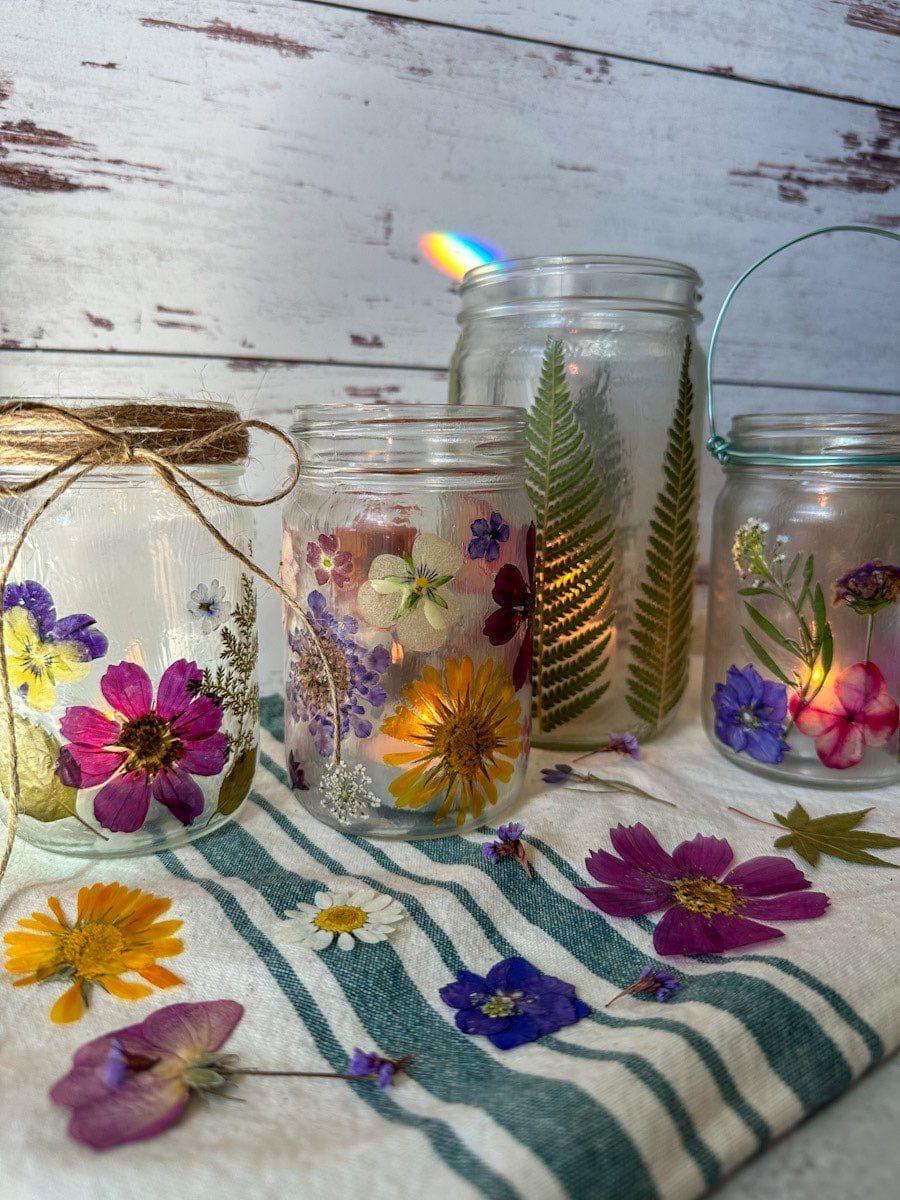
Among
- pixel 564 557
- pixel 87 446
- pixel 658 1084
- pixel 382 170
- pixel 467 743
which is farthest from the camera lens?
pixel 382 170

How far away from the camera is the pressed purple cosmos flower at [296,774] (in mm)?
592

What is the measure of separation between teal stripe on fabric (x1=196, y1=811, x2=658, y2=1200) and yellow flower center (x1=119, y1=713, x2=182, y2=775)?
0.08m

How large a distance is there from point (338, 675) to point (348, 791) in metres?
0.07

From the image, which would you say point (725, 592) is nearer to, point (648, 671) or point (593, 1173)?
point (648, 671)

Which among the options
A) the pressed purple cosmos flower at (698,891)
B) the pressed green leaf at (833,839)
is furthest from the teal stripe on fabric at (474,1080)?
the pressed green leaf at (833,839)

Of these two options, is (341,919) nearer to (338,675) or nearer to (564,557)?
(338,675)

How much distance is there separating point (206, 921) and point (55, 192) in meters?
0.54

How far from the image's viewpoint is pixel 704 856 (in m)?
0.54

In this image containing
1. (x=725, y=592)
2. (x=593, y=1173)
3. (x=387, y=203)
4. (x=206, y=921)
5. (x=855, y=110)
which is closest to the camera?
(x=593, y=1173)

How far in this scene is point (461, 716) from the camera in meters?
0.56

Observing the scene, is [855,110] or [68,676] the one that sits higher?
[855,110]

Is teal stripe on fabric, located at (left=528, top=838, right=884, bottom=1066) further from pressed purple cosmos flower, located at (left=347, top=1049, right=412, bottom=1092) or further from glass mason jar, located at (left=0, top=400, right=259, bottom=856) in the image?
glass mason jar, located at (left=0, top=400, right=259, bottom=856)

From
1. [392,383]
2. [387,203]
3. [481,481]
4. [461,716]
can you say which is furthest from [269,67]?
[461,716]

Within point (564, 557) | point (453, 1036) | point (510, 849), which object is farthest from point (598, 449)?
point (453, 1036)
